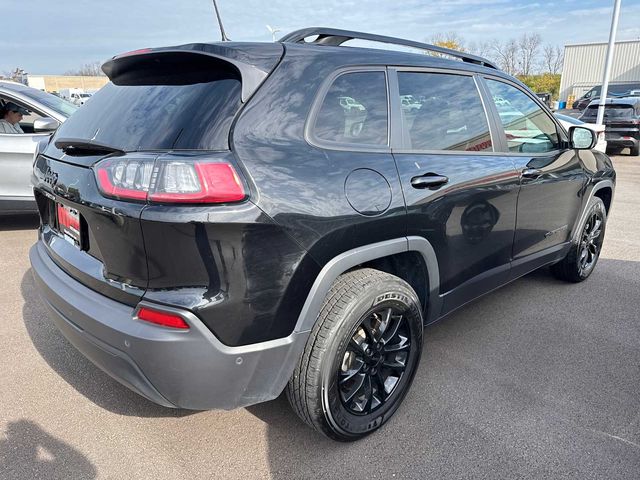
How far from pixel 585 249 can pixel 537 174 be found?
146 cm

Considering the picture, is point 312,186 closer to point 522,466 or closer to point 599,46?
point 522,466

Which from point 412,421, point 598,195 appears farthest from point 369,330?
point 598,195

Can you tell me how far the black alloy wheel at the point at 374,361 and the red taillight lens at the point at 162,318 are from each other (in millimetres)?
758

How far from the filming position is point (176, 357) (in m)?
1.78

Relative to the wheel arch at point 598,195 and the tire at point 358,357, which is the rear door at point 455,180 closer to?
the tire at point 358,357

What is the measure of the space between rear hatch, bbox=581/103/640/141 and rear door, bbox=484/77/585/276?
12.0 metres

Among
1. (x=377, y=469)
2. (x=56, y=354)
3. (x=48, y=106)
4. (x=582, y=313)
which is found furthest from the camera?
(x=48, y=106)

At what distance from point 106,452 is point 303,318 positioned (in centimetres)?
114

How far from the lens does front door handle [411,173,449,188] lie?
2.39 m

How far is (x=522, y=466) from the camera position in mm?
2193

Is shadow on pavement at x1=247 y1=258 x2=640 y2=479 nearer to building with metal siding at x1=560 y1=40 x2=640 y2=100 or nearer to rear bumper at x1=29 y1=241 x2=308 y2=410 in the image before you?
rear bumper at x1=29 y1=241 x2=308 y2=410

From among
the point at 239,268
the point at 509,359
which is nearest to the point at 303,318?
the point at 239,268

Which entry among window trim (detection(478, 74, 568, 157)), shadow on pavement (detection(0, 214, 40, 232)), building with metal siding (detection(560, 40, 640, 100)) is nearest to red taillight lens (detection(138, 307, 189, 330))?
window trim (detection(478, 74, 568, 157))

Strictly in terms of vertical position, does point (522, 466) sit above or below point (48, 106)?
below
